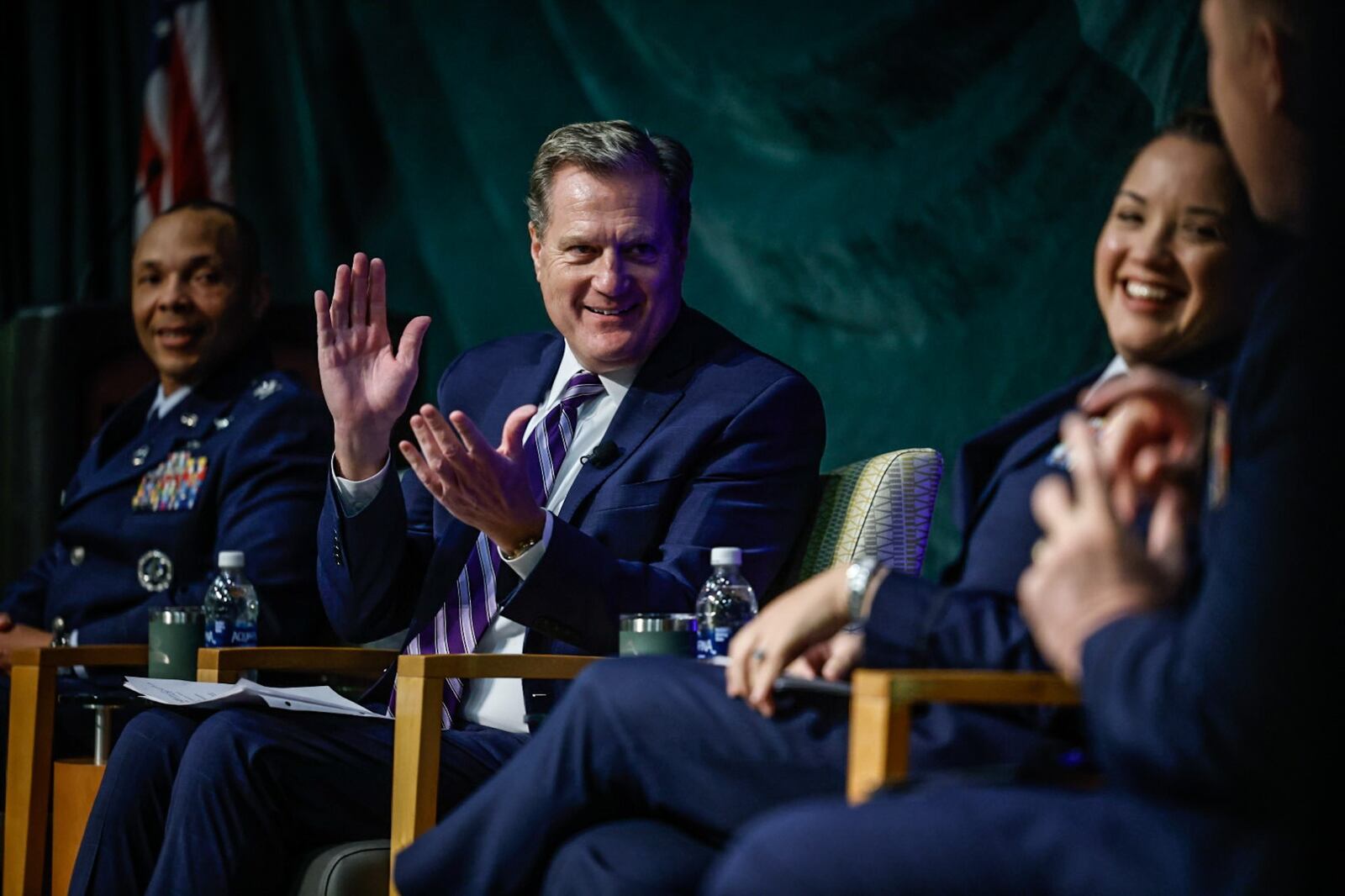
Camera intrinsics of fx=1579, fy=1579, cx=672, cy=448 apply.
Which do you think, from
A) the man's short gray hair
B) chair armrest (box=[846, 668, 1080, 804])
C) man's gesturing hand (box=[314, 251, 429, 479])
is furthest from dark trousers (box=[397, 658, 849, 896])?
the man's short gray hair

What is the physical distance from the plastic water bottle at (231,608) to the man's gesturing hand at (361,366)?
35 cm

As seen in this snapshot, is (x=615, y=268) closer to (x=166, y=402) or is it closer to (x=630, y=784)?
(x=630, y=784)

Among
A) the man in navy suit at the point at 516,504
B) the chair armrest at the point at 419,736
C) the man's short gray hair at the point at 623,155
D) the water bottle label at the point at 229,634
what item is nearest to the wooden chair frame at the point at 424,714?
the chair armrest at the point at 419,736

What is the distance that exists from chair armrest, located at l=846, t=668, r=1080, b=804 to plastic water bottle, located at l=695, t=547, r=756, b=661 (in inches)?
28.9

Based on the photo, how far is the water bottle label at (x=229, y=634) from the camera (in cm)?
254

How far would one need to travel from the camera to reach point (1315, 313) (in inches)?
33.2

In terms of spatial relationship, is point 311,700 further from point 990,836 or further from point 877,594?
point 990,836

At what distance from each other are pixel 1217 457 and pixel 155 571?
Result: 209 centimetres

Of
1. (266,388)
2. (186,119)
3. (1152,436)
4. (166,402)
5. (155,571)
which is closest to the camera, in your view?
(1152,436)

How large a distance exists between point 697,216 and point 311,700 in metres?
1.50

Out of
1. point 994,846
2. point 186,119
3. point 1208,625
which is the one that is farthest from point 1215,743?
point 186,119

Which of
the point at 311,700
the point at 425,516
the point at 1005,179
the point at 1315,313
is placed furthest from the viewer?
the point at 1005,179

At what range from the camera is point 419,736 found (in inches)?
74.5

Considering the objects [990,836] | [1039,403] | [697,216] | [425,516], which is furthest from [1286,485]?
[697,216]
